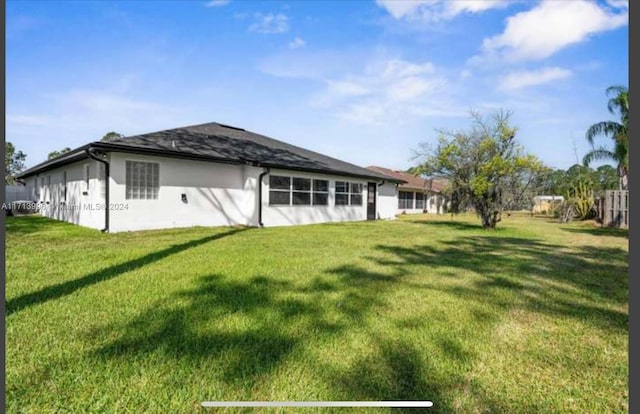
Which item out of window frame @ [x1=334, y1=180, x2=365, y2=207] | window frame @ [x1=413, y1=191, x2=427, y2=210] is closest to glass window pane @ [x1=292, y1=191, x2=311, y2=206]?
window frame @ [x1=334, y1=180, x2=365, y2=207]

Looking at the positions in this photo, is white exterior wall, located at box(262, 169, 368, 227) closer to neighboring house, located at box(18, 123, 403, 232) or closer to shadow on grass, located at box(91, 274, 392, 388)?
neighboring house, located at box(18, 123, 403, 232)

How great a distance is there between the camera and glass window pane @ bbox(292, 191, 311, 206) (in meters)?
14.8

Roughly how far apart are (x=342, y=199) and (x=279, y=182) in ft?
14.6

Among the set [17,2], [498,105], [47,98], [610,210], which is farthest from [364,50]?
[610,210]

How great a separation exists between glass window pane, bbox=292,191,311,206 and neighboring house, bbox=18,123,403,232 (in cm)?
5

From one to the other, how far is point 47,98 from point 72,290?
10255 mm

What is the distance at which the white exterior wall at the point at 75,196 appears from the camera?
35.5ft

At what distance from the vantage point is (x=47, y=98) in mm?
10969

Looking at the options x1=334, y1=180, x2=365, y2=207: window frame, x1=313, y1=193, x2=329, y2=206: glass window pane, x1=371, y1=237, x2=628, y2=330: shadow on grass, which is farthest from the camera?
x1=334, y1=180, x2=365, y2=207: window frame

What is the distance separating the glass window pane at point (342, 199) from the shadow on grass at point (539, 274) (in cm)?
844

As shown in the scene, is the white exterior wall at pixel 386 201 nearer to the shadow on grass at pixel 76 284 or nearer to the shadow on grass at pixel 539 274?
the shadow on grass at pixel 539 274

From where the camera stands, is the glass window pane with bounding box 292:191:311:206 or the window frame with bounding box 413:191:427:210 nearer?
the glass window pane with bounding box 292:191:311:206

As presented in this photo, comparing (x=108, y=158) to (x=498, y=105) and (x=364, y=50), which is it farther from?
(x=498, y=105)

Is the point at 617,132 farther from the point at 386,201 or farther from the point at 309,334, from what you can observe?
the point at 309,334
